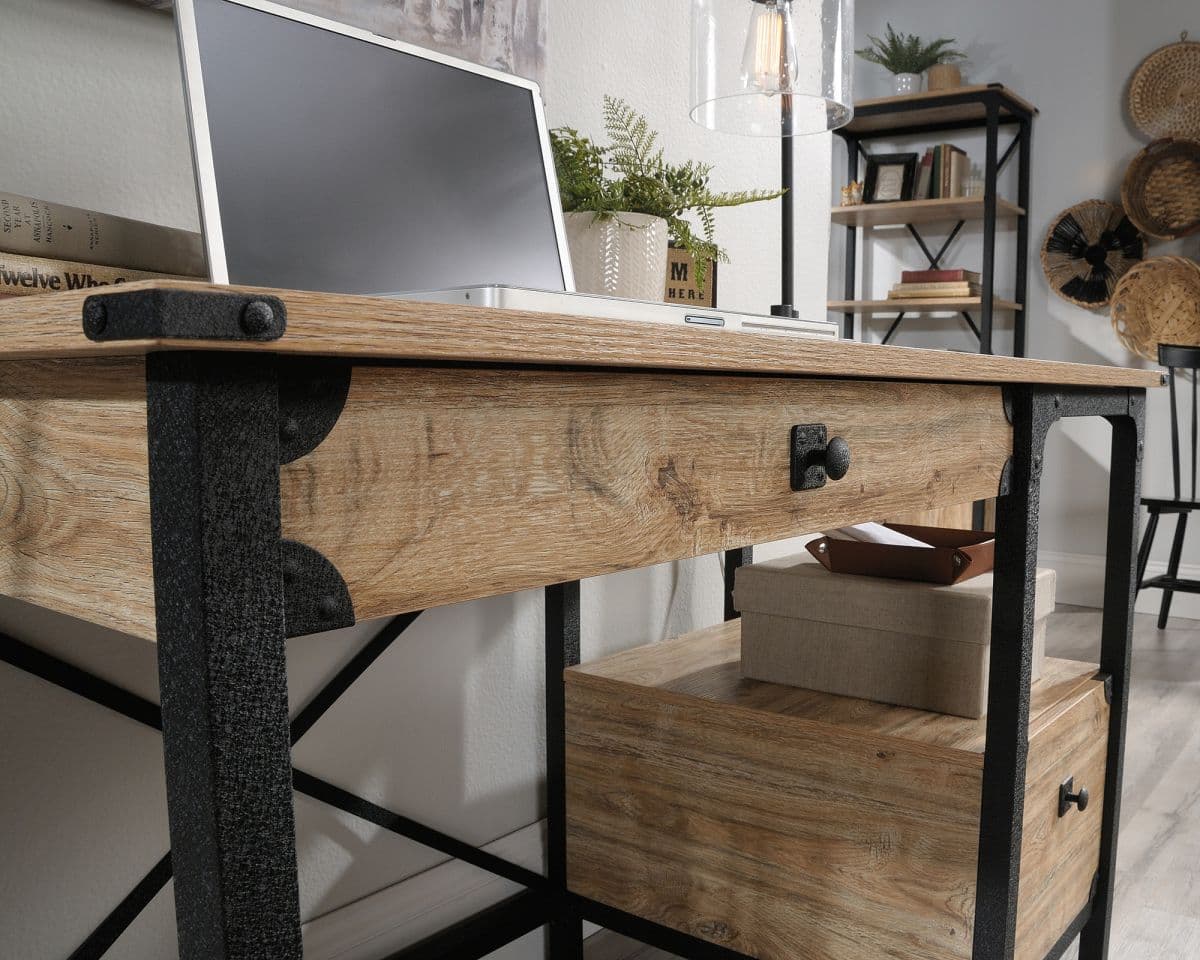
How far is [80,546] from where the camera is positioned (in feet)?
1.53

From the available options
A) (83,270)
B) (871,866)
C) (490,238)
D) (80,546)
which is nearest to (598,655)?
(871,866)

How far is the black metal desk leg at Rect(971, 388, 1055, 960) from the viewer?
993mm

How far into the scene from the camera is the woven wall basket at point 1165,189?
367cm

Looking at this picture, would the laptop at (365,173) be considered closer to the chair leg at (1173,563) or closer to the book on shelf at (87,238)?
the book on shelf at (87,238)

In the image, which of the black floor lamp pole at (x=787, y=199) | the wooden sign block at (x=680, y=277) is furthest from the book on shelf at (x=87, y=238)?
→ the black floor lamp pole at (x=787, y=199)

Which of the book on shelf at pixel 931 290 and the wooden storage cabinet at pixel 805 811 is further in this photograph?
the book on shelf at pixel 931 290

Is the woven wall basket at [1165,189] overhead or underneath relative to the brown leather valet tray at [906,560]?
overhead

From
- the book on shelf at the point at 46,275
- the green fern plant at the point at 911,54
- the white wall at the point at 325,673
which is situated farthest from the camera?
the green fern plant at the point at 911,54

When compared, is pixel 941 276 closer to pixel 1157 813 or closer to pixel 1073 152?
pixel 1073 152

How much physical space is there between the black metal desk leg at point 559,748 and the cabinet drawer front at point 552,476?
64cm

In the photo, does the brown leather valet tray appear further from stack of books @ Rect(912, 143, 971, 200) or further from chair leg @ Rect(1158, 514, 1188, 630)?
stack of books @ Rect(912, 143, 971, 200)

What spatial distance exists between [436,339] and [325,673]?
2.66 feet

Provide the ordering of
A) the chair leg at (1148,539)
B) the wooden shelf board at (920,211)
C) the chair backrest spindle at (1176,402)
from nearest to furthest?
the chair backrest spindle at (1176,402), the chair leg at (1148,539), the wooden shelf board at (920,211)

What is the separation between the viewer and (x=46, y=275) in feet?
2.17
